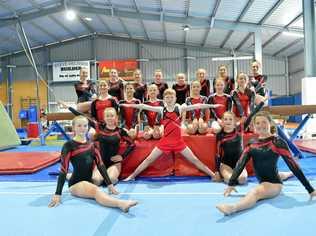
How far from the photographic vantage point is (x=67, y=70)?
20.6 meters

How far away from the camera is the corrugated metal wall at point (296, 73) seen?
19703 millimetres

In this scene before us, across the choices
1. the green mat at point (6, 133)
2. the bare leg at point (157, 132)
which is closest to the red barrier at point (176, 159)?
the bare leg at point (157, 132)

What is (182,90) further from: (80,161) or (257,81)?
(80,161)

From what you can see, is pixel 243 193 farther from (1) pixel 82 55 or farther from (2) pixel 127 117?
(1) pixel 82 55

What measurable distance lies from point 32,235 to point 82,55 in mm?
19488

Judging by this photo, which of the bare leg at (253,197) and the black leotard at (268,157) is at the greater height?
the black leotard at (268,157)

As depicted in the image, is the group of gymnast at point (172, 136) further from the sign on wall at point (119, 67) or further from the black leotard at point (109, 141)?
the sign on wall at point (119, 67)

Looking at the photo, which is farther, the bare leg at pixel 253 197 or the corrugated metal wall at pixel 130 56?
the corrugated metal wall at pixel 130 56

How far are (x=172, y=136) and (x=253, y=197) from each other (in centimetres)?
163

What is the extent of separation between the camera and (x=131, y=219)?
9.37 ft

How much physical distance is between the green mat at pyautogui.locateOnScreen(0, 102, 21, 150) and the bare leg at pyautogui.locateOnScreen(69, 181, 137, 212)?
220 inches

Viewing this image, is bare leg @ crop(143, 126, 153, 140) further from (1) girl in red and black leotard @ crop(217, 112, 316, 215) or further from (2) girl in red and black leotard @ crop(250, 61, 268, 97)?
(2) girl in red and black leotard @ crop(250, 61, 268, 97)

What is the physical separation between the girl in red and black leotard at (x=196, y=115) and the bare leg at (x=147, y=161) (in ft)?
2.74

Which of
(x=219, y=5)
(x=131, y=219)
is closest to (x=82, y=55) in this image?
(x=219, y=5)
